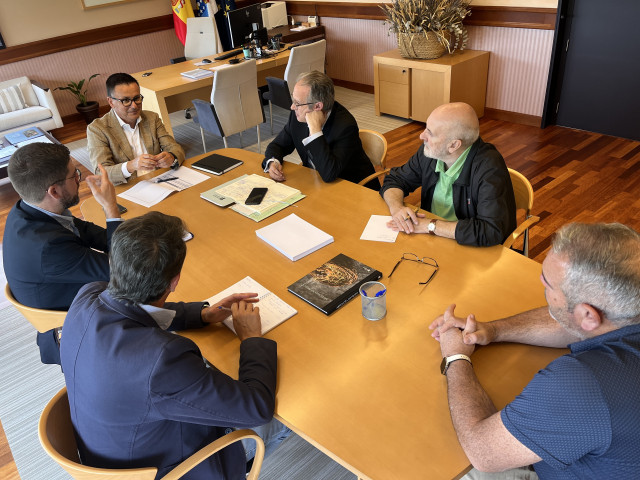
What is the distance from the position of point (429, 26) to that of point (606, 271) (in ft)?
14.4

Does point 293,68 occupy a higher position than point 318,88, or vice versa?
point 318,88

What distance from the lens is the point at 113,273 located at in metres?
1.29

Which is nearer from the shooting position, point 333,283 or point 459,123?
point 333,283

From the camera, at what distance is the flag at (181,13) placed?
6.82 metres

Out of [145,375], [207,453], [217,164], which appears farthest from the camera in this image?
[217,164]

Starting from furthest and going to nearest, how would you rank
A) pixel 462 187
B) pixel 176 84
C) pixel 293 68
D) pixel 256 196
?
pixel 293 68
pixel 176 84
pixel 256 196
pixel 462 187

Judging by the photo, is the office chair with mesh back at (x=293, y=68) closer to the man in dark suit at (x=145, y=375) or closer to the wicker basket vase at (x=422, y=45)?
the wicker basket vase at (x=422, y=45)

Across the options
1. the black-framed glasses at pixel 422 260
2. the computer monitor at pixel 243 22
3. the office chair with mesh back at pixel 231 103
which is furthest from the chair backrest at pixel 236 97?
the black-framed glasses at pixel 422 260

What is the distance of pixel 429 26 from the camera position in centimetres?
482

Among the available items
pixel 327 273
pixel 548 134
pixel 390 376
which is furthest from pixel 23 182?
pixel 548 134

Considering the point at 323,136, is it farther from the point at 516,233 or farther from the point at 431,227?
the point at 516,233

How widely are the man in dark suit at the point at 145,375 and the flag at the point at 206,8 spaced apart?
20.7 feet

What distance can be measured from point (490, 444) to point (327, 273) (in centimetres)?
87

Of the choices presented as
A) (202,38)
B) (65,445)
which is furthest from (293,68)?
(65,445)
